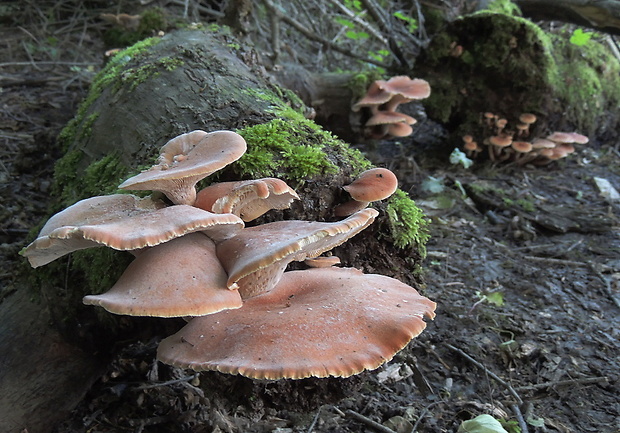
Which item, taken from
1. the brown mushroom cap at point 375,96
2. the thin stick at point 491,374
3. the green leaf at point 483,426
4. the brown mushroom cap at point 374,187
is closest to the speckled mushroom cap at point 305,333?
the brown mushroom cap at point 374,187

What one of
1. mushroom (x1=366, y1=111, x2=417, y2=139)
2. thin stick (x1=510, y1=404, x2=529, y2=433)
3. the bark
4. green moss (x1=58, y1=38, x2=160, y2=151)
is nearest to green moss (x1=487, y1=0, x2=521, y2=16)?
the bark

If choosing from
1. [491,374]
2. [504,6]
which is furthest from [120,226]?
[504,6]

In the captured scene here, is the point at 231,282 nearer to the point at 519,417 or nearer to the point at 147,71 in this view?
the point at 519,417

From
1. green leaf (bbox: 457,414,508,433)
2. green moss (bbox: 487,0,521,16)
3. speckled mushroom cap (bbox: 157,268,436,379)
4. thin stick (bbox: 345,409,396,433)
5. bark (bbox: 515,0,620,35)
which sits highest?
bark (bbox: 515,0,620,35)

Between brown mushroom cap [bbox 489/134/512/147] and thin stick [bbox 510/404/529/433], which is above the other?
thin stick [bbox 510/404/529/433]

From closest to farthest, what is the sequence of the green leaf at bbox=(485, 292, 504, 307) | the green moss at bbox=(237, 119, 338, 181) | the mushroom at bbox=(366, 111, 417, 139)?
the green moss at bbox=(237, 119, 338, 181), the green leaf at bbox=(485, 292, 504, 307), the mushroom at bbox=(366, 111, 417, 139)

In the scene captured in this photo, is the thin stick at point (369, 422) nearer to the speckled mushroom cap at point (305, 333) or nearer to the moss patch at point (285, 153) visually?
the speckled mushroom cap at point (305, 333)

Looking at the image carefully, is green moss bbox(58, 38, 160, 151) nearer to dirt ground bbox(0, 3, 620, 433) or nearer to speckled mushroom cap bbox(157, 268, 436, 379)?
dirt ground bbox(0, 3, 620, 433)
